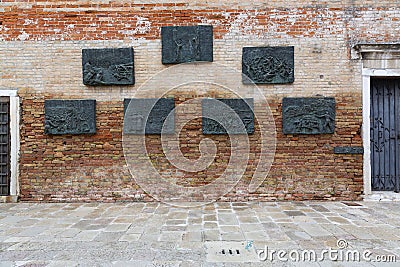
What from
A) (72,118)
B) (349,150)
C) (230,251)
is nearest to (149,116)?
(72,118)

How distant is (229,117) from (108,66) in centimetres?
280

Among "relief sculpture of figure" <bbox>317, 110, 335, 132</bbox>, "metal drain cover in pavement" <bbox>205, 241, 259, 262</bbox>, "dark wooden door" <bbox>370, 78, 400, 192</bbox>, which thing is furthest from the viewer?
"dark wooden door" <bbox>370, 78, 400, 192</bbox>

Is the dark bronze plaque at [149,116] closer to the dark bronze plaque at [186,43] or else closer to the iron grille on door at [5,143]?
the dark bronze plaque at [186,43]

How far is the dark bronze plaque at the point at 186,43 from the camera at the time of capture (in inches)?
223

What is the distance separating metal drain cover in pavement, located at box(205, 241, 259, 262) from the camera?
3094 millimetres

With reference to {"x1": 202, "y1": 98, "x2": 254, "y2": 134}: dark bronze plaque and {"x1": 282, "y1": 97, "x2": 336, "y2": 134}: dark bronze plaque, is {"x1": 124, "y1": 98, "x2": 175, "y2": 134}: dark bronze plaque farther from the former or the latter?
{"x1": 282, "y1": 97, "x2": 336, "y2": 134}: dark bronze plaque

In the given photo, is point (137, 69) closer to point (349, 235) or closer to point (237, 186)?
point (237, 186)

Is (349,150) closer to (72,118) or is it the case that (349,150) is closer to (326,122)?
(326,122)

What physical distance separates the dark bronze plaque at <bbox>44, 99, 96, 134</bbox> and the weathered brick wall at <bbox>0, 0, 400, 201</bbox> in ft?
0.52

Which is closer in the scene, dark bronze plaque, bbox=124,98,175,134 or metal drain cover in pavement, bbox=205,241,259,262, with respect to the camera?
metal drain cover in pavement, bbox=205,241,259,262

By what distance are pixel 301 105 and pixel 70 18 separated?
5262 millimetres

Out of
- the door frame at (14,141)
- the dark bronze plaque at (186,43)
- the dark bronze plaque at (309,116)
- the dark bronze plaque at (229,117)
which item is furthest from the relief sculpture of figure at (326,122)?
the door frame at (14,141)

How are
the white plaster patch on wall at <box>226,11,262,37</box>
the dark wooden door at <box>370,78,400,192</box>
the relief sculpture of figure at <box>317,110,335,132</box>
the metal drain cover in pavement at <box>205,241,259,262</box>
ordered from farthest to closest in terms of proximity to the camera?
the dark wooden door at <box>370,78,400,192</box>
the white plaster patch on wall at <box>226,11,262,37</box>
the relief sculpture of figure at <box>317,110,335,132</box>
the metal drain cover in pavement at <box>205,241,259,262</box>

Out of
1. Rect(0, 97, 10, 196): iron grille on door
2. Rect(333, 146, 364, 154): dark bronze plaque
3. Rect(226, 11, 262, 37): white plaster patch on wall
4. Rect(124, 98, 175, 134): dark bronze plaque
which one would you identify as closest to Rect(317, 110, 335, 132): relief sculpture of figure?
Rect(333, 146, 364, 154): dark bronze plaque
